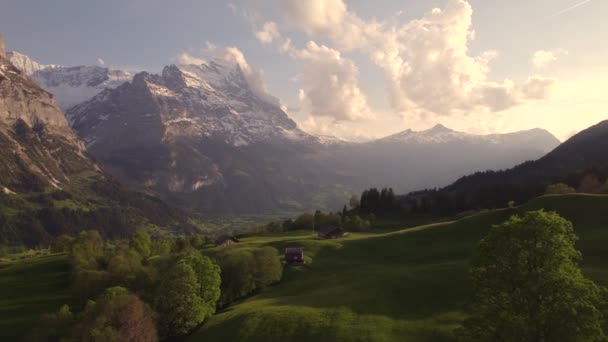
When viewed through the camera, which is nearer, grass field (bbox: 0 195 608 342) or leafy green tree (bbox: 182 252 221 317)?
grass field (bbox: 0 195 608 342)

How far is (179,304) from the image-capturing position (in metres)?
64.5

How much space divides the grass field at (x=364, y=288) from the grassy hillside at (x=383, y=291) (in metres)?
0.16

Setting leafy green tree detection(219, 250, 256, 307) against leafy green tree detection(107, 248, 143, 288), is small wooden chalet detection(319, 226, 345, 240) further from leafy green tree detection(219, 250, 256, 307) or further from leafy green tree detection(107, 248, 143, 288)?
leafy green tree detection(107, 248, 143, 288)

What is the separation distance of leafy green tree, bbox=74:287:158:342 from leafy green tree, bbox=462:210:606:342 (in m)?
45.2

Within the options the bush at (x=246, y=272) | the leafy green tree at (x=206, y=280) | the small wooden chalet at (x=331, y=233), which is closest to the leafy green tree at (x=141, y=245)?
the bush at (x=246, y=272)

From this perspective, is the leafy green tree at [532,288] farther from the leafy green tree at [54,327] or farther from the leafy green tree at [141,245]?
the leafy green tree at [141,245]

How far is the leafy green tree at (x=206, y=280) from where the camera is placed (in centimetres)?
7000

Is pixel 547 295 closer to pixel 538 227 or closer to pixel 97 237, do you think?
pixel 538 227

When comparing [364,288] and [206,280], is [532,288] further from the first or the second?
A: [206,280]

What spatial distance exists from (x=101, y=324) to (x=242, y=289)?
31813 mm

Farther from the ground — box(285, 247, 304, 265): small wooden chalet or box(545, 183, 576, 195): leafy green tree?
box(545, 183, 576, 195): leafy green tree

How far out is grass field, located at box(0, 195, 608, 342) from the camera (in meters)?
52.4

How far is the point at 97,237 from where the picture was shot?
5930 inches

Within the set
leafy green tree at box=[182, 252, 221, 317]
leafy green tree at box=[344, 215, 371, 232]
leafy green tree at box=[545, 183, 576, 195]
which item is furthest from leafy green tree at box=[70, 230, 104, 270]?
leafy green tree at box=[545, 183, 576, 195]
